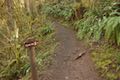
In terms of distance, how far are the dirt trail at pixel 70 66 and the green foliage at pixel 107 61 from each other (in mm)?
221

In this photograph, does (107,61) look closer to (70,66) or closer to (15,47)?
(70,66)

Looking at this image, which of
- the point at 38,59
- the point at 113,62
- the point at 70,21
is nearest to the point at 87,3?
the point at 70,21

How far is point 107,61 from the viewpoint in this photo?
20.1ft

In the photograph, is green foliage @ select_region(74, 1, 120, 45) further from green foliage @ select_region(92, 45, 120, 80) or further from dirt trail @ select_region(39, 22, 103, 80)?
dirt trail @ select_region(39, 22, 103, 80)

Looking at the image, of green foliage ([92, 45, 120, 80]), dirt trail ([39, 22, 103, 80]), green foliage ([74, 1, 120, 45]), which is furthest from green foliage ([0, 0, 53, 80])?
green foliage ([92, 45, 120, 80])

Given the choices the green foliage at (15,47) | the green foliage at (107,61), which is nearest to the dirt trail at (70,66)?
the green foliage at (107,61)

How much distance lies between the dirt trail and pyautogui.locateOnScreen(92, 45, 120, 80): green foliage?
221 mm

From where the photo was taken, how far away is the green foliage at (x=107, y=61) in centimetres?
554

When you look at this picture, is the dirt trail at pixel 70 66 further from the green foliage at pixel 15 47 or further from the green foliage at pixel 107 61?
the green foliage at pixel 15 47

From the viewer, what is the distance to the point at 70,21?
12.4m

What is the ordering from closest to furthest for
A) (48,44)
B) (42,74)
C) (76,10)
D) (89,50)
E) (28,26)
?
1. (42,74)
2. (89,50)
3. (48,44)
4. (28,26)
5. (76,10)

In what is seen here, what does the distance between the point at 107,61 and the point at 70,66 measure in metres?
1.38

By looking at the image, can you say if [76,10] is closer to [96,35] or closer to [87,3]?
[87,3]

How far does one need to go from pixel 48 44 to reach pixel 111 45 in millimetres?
3696
